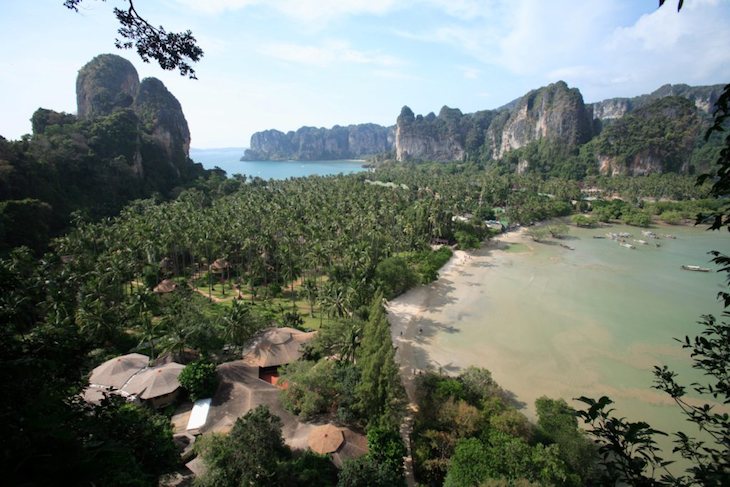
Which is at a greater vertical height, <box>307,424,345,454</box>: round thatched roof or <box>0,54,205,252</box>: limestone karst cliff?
<box>0,54,205,252</box>: limestone karst cliff

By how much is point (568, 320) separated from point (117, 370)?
129ft

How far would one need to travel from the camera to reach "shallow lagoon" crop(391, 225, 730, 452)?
28203mm

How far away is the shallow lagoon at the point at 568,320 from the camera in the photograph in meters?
28.2

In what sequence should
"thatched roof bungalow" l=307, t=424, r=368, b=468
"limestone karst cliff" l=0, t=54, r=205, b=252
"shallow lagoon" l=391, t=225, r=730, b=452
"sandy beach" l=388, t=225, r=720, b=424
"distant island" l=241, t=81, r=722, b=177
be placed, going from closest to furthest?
"thatched roof bungalow" l=307, t=424, r=368, b=468 → "shallow lagoon" l=391, t=225, r=730, b=452 → "sandy beach" l=388, t=225, r=720, b=424 → "limestone karst cliff" l=0, t=54, r=205, b=252 → "distant island" l=241, t=81, r=722, b=177

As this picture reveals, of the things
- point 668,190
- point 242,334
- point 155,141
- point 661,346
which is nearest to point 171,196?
point 155,141

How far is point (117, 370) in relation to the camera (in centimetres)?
2423

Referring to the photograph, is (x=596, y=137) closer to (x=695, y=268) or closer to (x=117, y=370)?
(x=695, y=268)

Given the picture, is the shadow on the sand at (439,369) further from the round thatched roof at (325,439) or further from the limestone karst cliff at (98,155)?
the limestone karst cliff at (98,155)

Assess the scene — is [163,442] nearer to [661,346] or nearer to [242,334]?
[242,334]

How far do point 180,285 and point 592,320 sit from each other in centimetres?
4263

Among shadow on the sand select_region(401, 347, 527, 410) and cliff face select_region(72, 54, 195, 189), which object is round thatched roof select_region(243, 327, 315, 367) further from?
cliff face select_region(72, 54, 195, 189)

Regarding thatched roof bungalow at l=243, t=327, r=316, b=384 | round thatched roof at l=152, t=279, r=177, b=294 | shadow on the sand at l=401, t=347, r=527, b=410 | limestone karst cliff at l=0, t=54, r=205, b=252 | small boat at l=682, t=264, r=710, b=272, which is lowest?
shadow on the sand at l=401, t=347, r=527, b=410

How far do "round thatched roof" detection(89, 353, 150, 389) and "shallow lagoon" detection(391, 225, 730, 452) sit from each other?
20178mm

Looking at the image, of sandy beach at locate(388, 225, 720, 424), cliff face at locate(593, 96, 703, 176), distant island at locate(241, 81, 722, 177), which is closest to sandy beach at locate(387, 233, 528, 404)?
sandy beach at locate(388, 225, 720, 424)
